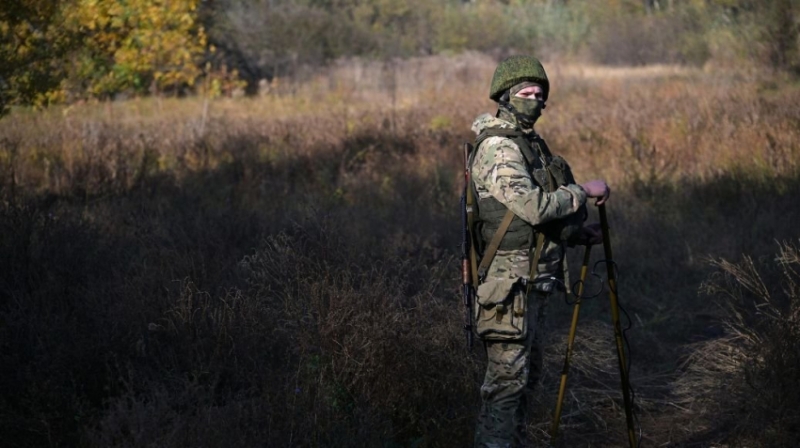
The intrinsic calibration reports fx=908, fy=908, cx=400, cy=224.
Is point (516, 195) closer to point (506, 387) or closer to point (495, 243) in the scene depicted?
point (495, 243)

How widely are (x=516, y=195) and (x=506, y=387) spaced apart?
2.87ft

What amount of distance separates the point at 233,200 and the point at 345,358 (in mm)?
6024

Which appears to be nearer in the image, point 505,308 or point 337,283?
Result: point 505,308

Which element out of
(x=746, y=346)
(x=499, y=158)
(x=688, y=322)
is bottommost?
(x=688, y=322)

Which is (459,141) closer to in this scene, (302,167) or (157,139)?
(302,167)

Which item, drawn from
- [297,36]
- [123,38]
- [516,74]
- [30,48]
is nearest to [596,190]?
[516,74]

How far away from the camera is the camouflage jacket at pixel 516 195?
398 centimetres

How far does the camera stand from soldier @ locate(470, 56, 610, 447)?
160 inches

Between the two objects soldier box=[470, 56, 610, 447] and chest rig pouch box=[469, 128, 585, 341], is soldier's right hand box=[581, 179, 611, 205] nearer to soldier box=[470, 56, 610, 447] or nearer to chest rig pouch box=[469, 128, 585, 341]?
soldier box=[470, 56, 610, 447]

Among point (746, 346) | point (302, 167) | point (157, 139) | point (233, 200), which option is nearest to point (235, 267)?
point (746, 346)

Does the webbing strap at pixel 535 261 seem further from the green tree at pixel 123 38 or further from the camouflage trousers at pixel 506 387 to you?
the green tree at pixel 123 38

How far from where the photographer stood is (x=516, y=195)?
13.1 ft

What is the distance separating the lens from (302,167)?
12203 mm

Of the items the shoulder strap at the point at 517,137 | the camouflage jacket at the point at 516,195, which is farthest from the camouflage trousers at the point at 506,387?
the shoulder strap at the point at 517,137
